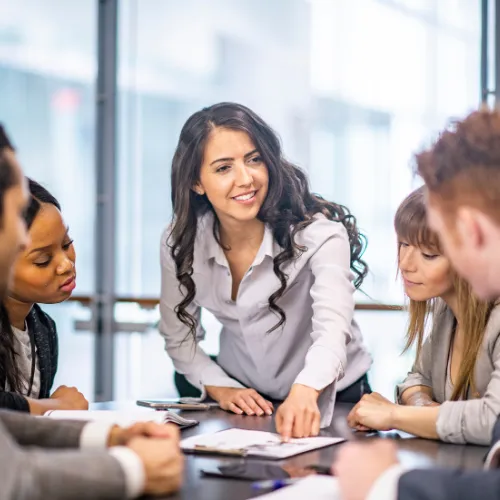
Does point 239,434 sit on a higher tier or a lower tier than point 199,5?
lower

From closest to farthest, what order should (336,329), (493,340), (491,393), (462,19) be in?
(491,393) < (493,340) < (336,329) < (462,19)

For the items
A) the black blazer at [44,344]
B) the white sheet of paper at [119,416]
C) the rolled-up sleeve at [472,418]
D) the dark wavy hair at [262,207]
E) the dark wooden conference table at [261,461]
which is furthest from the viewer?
the dark wavy hair at [262,207]

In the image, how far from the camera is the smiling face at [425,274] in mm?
2016

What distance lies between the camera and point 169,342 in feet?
8.36

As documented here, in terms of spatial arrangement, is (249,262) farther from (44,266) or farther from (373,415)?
(373,415)

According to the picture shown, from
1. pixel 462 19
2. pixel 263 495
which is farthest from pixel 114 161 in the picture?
pixel 263 495

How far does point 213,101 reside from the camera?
472 centimetres

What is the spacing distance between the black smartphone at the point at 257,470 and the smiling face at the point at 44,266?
0.82 m

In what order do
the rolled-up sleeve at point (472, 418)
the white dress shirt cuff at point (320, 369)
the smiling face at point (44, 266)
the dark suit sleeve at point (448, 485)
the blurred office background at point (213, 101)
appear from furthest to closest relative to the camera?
the blurred office background at point (213, 101), the smiling face at point (44, 266), the white dress shirt cuff at point (320, 369), the rolled-up sleeve at point (472, 418), the dark suit sleeve at point (448, 485)

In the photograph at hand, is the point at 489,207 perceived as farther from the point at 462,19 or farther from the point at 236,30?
the point at 236,30

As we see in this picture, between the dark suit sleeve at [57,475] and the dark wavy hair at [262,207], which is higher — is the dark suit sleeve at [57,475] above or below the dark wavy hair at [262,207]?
below

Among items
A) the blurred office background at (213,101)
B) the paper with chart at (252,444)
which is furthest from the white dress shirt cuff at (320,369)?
the blurred office background at (213,101)

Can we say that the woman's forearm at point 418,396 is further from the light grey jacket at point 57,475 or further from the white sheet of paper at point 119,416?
the light grey jacket at point 57,475

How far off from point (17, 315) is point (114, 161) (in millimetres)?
2694
